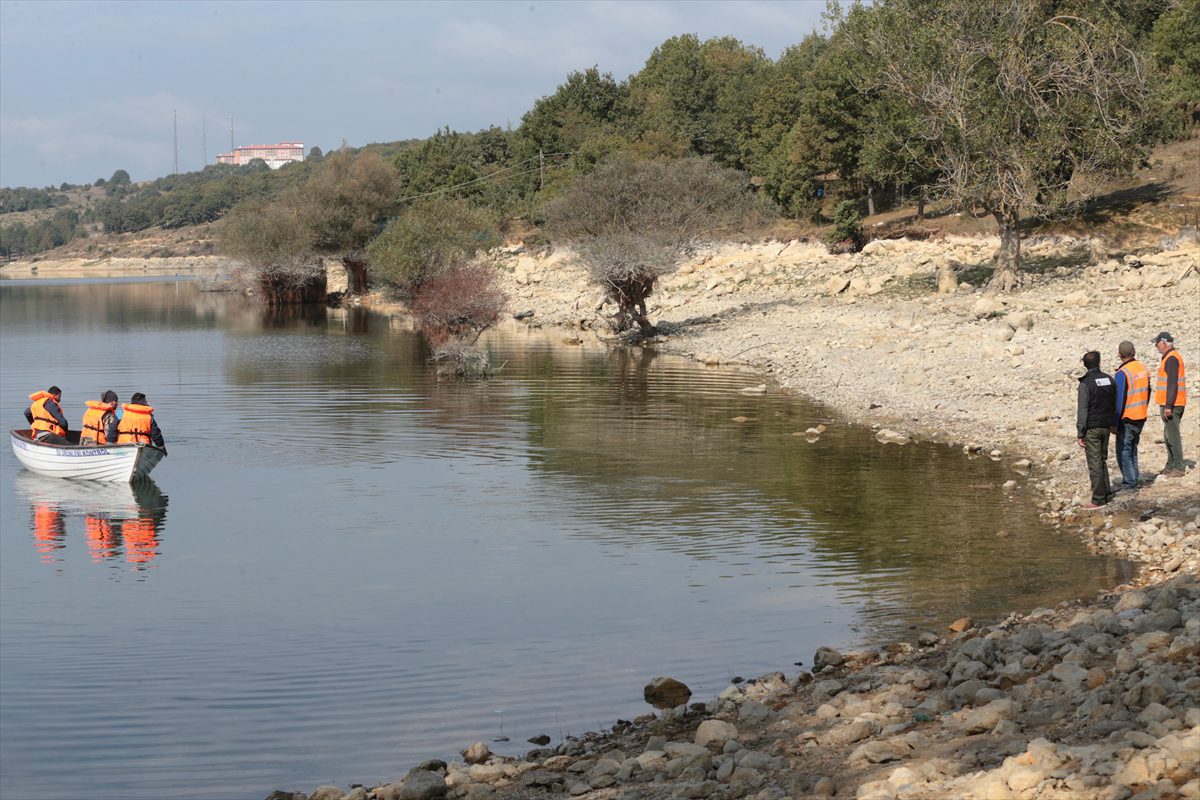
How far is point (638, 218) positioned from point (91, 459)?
30272 millimetres

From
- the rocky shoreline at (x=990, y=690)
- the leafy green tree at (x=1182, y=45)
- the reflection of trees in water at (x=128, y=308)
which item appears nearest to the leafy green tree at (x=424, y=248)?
the reflection of trees in water at (x=128, y=308)

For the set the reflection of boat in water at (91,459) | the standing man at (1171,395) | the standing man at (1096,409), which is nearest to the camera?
the standing man at (1096,409)

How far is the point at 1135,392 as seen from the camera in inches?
731

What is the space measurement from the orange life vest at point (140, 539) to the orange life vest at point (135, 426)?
339cm

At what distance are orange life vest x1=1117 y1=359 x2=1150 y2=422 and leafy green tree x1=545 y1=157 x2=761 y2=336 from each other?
104 feet

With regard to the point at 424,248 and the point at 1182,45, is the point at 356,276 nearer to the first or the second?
the point at 424,248

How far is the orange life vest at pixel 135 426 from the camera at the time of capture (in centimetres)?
2598

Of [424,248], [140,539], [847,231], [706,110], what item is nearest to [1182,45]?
[847,231]

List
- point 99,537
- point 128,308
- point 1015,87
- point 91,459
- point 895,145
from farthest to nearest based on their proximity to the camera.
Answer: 1. point 128,308
2. point 895,145
3. point 1015,87
4. point 91,459
5. point 99,537

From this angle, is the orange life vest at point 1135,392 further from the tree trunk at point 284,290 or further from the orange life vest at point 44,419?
the tree trunk at point 284,290

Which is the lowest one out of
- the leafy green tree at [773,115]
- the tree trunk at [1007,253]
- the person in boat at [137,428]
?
the person in boat at [137,428]

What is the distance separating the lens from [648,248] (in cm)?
4947

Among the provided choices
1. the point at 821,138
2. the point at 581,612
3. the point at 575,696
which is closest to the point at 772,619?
the point at 581,612

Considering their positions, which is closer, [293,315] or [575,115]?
[293,315]
